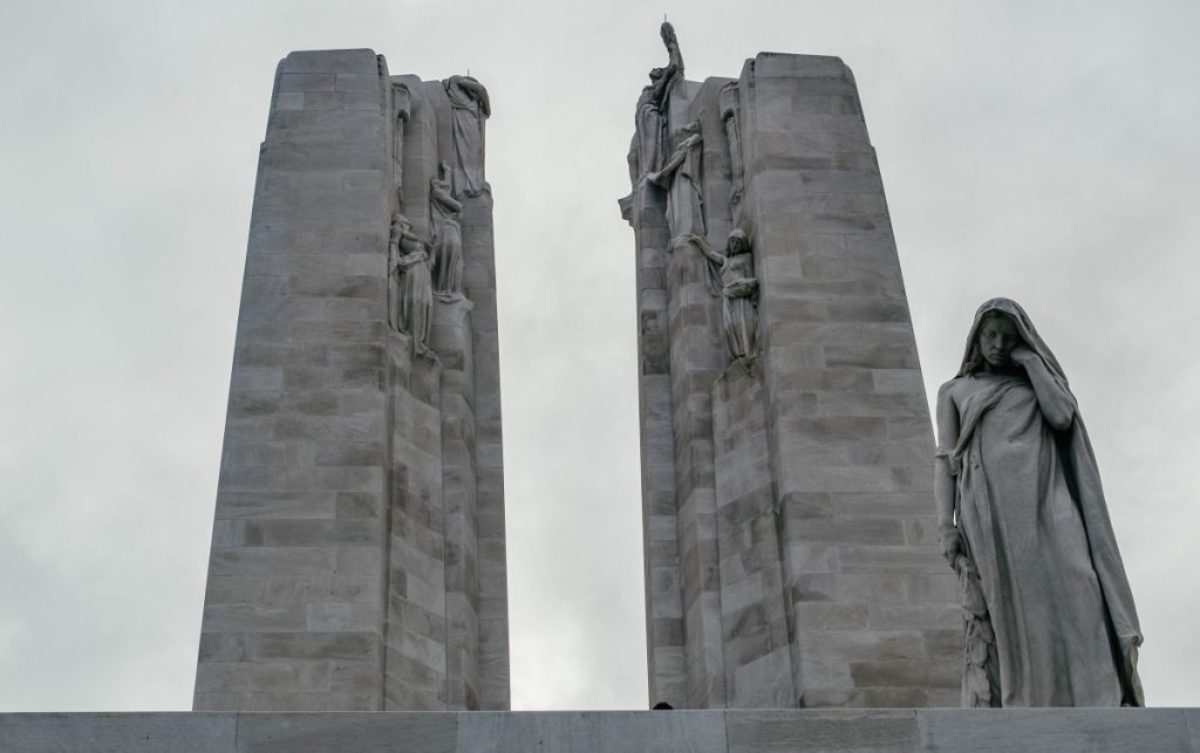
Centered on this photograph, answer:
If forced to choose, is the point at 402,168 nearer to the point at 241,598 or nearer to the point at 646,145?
the point at 646,145

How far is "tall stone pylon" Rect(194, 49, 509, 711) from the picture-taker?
1834cm

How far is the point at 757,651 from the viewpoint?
19.3 metres

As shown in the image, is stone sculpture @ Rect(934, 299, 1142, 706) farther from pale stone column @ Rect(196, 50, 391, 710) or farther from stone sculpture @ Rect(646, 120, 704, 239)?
stone sculpture @ Rect(646, 120, 704, 239)

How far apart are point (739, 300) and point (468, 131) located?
459 cm

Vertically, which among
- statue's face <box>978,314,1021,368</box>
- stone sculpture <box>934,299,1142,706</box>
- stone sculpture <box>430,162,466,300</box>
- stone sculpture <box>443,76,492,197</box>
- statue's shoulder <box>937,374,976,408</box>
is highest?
stone sculpture <box>443,76,492,197</box>

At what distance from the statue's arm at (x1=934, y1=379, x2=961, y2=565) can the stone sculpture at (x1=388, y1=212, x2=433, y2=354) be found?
27.1 ft

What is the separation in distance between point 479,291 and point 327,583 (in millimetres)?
5419

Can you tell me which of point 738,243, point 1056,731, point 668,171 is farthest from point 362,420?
point 1056,731

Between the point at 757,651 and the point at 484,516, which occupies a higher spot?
the point at 484,516

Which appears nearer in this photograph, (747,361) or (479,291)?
(747,361)

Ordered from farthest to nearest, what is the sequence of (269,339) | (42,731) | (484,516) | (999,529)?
(484,516) < (269,339) < (999,529) < (42,731)

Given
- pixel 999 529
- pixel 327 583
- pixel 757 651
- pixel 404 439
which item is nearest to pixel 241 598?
pixel 327 583

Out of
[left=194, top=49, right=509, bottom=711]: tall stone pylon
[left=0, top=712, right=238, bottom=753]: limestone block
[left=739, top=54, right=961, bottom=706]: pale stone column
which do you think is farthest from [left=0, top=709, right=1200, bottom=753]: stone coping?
[left=194, top=49, right=509, bottom=711]: tall stone pylon

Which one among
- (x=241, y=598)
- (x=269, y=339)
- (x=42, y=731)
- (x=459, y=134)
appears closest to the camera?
(x=42, y=731)
